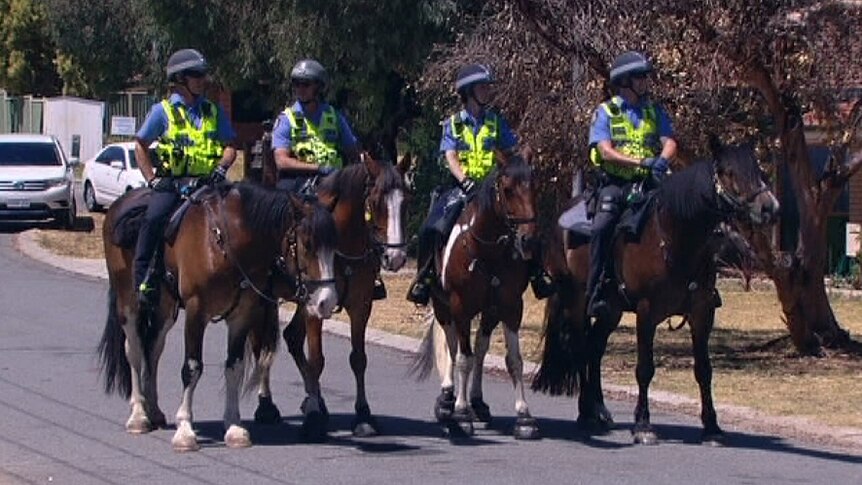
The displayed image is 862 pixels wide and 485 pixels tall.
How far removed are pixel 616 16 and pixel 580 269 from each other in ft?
11.9

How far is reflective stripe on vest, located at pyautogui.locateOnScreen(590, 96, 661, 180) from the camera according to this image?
12055 millimetres

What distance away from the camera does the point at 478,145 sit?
1252 cm

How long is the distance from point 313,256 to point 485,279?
62.1 inches

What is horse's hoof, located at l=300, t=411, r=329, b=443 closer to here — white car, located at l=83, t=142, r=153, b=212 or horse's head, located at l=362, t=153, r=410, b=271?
horse's head, located at l=362, t=153, r=410, b=271

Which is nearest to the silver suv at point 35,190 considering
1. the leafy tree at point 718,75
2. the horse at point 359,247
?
the leafy tree at point 718,75

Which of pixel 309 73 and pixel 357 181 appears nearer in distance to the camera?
pixel 357 181

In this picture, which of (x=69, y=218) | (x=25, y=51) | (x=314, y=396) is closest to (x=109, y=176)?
(x=69, y=218)

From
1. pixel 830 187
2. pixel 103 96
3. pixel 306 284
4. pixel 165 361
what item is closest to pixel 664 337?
pixel 830 187

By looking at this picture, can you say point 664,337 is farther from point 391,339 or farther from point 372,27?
point 372,27

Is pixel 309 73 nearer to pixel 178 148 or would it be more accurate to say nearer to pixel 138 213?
pixel 178 148

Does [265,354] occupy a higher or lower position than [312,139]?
lower

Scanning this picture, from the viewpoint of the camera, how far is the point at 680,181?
11633 mm

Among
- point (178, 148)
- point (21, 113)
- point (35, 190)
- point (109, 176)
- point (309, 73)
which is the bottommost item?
point (178, 148)

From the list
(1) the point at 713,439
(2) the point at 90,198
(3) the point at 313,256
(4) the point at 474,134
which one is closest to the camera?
(3) the point at 313,256
